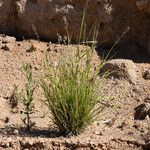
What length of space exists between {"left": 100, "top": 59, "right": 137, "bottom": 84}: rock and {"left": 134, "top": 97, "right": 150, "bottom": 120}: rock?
50 cm

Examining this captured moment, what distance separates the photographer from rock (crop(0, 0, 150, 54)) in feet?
19.8

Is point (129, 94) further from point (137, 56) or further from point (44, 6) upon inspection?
point (44, 6)

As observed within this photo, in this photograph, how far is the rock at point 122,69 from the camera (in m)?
5.47

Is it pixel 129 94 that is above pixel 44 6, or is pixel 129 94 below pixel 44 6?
below

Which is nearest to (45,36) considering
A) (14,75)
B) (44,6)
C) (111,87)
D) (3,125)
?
(44,6)

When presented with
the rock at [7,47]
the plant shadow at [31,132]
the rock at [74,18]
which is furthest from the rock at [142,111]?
the rock at [7,47]

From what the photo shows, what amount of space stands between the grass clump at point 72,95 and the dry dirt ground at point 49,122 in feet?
0.46

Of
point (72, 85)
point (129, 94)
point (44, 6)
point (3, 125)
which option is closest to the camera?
point (72, 85)

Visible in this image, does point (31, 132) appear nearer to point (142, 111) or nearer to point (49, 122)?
point (49, 122)

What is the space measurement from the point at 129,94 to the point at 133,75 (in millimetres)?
230

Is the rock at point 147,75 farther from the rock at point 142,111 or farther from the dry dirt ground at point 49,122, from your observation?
the rock at point 142,111

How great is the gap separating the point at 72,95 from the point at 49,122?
554 millimetres

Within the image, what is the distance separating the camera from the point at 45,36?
6.25 metres

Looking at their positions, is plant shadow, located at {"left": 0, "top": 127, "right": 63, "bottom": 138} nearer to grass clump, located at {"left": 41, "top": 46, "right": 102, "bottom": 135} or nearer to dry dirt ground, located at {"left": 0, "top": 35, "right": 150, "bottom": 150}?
dry dirt ground, located at {"left": 0, "top": 35, "right": 150, "bottom": 150}
